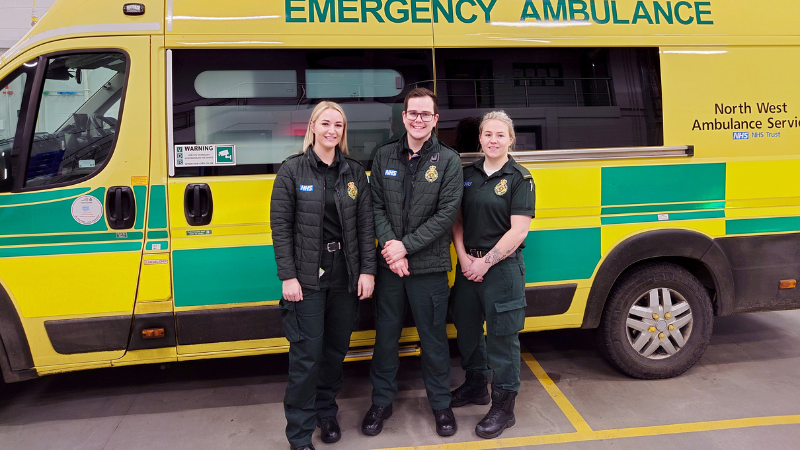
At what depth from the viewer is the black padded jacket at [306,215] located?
241 cm

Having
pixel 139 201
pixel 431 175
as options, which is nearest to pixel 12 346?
pixel 139 201

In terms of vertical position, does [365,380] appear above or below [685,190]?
below

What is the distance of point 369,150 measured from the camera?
2.92m

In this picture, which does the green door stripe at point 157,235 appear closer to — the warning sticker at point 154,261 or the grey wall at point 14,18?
the warning sticker at point 154,261

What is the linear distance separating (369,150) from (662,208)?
1.80 meters

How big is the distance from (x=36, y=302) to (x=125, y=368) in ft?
3.88

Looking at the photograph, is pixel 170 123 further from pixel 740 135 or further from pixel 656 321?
pixel 740 135

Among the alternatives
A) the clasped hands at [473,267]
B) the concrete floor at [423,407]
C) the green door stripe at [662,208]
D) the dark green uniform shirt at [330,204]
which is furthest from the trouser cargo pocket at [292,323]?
the green door stripe at [662,208]

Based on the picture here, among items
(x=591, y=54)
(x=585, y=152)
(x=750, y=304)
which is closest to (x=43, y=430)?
(x=585, y=152)

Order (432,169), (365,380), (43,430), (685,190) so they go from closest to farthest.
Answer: (432,169) → (43,430) → (685,190) → (365,380)

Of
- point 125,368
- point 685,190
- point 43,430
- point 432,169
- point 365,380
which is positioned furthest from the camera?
point 125,368

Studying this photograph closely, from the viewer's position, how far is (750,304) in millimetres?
3293

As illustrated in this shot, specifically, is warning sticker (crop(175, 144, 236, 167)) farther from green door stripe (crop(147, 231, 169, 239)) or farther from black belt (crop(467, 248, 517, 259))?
black belt (crop(467, 248, 517, 259))

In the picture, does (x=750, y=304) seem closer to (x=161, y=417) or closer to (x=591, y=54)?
(x=591, y=54)
